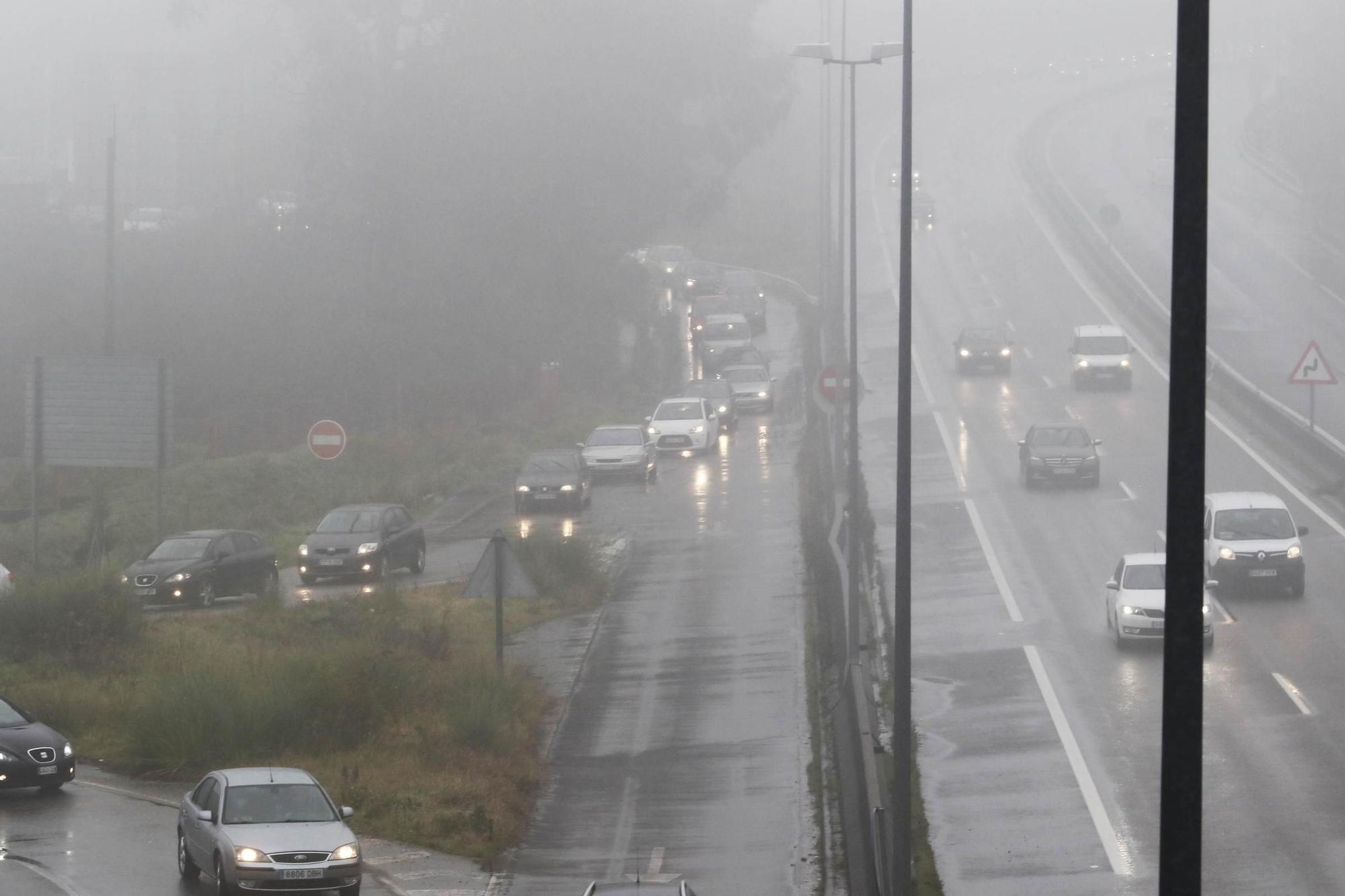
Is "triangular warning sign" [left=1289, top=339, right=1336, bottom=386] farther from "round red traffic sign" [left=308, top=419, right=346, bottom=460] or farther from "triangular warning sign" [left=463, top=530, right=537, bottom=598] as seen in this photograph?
"triangular warning sign" [left=463, top=530, right=537, bottom=598]

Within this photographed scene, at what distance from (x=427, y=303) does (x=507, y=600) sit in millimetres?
34400

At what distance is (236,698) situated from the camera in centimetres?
2022

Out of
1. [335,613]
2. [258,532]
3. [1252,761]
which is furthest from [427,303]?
[1252,761]

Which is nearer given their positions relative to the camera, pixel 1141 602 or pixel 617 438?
pixel 1141 602

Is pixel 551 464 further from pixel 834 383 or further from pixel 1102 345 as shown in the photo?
pixel 1102 345

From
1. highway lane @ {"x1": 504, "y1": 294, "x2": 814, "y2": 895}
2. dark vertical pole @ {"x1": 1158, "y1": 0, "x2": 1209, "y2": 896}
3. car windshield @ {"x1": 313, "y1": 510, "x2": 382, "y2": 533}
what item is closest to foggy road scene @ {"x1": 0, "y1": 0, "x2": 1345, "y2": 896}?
dark vertical pole @ {"x1": 1158, "y1": 0, "x2": 1209, "y2": 896}

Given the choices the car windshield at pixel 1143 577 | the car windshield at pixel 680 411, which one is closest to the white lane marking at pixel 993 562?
the car windshield at pixel 1143 577

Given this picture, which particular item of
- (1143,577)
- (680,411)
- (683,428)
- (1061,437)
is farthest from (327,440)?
(680,411)

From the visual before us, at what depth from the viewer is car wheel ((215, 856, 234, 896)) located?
1350 cm

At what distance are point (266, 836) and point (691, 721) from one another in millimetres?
10097

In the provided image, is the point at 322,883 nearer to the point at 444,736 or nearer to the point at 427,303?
the point at 444,736

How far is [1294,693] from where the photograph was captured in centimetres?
2197

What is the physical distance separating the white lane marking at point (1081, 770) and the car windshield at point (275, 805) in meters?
7.58

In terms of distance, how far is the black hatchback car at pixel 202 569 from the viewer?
94.6 ft
